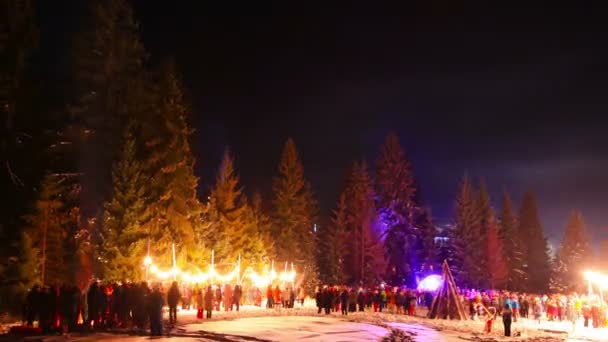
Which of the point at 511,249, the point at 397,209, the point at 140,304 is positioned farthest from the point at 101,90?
the point at 511,249

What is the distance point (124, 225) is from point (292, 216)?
1391 inches

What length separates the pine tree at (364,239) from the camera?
62.2 meters

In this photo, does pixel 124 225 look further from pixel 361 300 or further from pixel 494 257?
pixel 494 257

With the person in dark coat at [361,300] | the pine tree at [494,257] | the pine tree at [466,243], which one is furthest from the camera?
the pine tree at [494,257]

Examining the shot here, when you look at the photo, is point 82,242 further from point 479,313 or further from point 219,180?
point 479,313

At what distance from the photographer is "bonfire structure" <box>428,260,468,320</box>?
3844cm

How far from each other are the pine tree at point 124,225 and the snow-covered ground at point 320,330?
13.4 feet

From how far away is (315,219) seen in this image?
79.2 metres

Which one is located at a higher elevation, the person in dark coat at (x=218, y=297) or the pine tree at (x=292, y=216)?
Answer: the pine tree at (x=292, y=216)

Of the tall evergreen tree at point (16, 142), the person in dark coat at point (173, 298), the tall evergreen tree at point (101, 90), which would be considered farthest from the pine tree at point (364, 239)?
the person in dark coat at point (173, 298)

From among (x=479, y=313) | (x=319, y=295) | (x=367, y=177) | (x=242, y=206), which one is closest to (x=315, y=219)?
(x=367, y=177)

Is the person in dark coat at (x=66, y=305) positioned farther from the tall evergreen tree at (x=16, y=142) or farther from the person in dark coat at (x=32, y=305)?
the tall evergreen tree at (x=16, y=142)

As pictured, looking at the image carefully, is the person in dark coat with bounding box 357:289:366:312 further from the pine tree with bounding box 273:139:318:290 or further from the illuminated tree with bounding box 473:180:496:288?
the illuminated tree with bounding box 473:180:496:288

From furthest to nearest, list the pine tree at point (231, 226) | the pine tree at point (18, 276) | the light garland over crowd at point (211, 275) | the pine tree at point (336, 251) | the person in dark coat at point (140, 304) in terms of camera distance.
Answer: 1. the pine tree at point (336, 251)
2. the pine tree at point (231, 226)
3. the light garland over crowd at point (211, 275)
4. the pine tree at point (18, 276)
5. the person in dark coat at point (140, 304)
